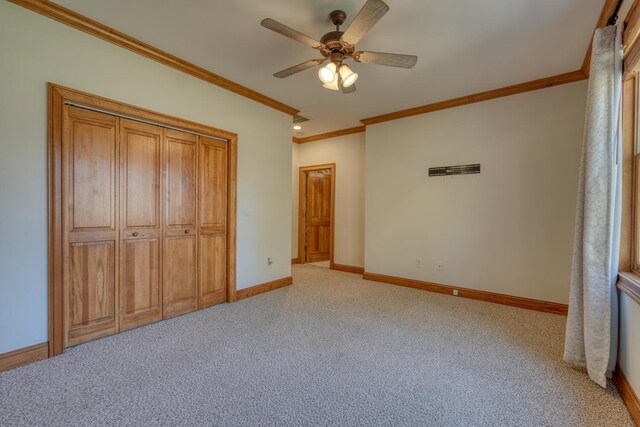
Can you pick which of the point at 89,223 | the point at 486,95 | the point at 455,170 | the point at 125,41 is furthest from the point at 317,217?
the point at 125,41

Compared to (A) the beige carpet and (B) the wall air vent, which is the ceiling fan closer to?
(B) the wall air vent

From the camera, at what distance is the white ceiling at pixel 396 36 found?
7.34ft

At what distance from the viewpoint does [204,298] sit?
3436mm

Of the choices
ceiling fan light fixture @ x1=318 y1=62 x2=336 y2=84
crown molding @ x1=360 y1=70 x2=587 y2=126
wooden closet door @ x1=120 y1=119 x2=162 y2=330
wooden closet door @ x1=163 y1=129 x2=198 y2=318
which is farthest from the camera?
crown molding @ x1=360 y1=70 x2=587 y2=126

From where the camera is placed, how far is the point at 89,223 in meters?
2.52

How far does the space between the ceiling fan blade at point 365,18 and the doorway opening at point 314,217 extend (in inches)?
153

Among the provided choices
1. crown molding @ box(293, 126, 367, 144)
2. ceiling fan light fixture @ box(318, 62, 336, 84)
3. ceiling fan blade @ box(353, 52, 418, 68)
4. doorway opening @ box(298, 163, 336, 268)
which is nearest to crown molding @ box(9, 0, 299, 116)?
ceiling fan light fixture @ box(318, 62, 336, 84)

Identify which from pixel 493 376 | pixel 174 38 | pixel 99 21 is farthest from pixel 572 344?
pixel 99 21

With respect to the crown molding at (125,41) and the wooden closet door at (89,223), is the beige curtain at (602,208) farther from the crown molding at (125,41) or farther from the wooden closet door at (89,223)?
the wooden closet door at (89,223)

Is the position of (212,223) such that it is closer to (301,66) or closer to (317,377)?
(301,66)

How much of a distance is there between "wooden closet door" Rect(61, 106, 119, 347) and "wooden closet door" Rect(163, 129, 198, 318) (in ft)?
1.62

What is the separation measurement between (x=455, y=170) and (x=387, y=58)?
92.6 inches

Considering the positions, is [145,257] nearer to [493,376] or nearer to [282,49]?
[282,49]

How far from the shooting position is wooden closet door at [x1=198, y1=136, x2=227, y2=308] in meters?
3.40
